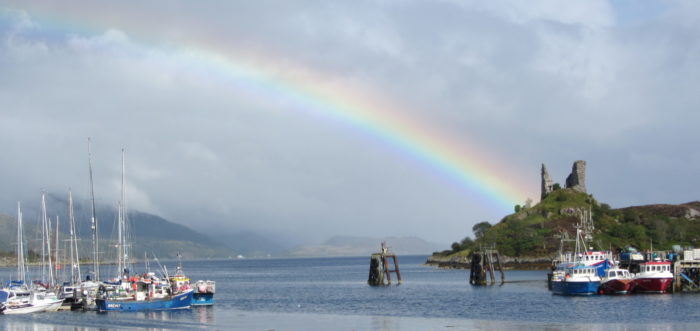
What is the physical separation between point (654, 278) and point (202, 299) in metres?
60.5

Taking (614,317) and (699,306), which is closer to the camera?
(614,317)

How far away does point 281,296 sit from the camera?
128 metres

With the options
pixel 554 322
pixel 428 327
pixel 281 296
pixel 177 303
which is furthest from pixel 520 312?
pixel 281 296

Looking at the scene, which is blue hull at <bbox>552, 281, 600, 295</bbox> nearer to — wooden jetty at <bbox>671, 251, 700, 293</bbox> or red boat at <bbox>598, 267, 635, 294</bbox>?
red boat at <bbox>598, 267, 635, 294</bbox>

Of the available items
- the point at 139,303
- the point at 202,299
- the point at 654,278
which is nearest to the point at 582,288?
the point at 654,278

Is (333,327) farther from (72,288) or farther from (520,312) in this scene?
(72,288)

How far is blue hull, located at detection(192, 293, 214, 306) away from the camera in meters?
99.9

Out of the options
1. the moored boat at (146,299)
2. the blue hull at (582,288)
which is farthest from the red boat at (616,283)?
the moored boat at (146,299)

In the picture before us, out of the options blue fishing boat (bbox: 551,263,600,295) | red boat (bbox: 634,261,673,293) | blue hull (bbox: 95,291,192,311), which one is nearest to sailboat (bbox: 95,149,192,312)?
blue hull (bbox: 95,291,192,311)

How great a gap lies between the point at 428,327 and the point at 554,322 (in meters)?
12.5

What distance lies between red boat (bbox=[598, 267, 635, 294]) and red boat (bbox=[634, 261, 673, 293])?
1.13 m

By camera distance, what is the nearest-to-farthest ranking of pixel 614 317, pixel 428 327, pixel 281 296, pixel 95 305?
1. pixel 428 327
2. pixel 614 317
3. pixel 95 305
4. pixel 281 296

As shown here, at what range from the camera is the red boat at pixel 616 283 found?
112 metres

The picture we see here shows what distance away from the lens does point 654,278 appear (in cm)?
11119
